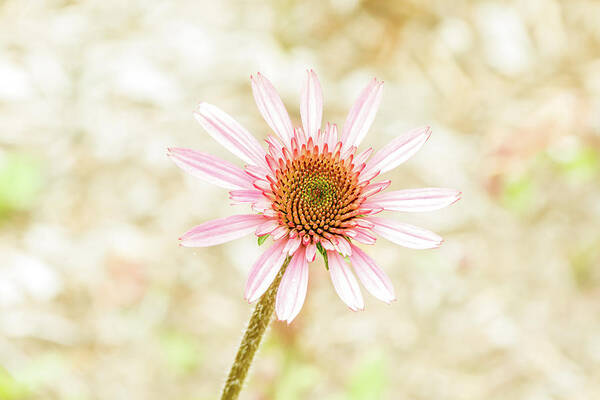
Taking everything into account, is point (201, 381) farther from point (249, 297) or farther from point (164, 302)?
point (249, 297)

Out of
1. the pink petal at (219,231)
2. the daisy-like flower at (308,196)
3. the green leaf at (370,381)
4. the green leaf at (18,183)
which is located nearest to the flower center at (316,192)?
the daisy-like flower at (308,196)

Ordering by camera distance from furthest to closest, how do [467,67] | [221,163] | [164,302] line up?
1. [467,67]
2. [164,302]
3. [221,163]

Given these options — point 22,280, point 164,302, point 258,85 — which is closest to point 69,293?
point 22,280

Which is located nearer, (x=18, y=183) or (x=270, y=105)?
(x=270, y=105)

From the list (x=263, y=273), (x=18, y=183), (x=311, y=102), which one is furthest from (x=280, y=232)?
(x=18, y=183)

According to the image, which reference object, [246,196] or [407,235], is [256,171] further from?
[407,235]

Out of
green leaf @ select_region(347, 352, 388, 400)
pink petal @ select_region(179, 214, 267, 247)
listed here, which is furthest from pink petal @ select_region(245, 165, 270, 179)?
green leaf @ select_region(347, 352, 388, 400)

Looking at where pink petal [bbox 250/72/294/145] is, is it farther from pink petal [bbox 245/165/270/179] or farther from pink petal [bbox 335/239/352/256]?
pink petal [bbox 335/239/352/256]
